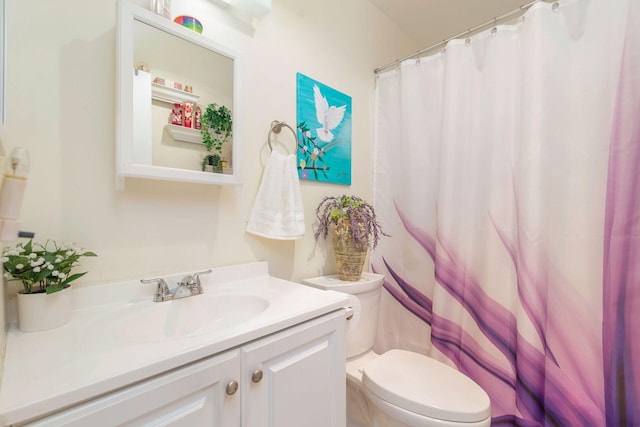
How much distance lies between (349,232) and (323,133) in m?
0.55

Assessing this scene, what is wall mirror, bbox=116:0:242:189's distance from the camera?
0.83m

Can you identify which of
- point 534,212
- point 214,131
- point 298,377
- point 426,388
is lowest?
point 426,388

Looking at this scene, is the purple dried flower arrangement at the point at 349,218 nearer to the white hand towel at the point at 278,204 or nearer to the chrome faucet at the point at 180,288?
the white hand towel at the point at 278,204

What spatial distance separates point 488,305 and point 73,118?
5.63 ft

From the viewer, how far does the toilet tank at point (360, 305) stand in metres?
1.26

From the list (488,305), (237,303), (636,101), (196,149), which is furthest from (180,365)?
(636,101)

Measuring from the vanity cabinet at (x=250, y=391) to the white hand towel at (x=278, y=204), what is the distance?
0.45m

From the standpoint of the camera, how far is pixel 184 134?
3.24 ft

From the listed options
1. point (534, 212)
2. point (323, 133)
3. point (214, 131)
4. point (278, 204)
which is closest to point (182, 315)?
point (278, 204)

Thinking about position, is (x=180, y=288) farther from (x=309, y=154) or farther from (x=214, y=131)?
(x=309, y=154)

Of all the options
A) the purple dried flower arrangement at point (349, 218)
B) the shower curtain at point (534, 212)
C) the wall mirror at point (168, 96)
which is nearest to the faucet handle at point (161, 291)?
the wall mirror at point (168, 96)

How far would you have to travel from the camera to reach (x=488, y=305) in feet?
4.28

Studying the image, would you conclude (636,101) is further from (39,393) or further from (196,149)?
(39,393)

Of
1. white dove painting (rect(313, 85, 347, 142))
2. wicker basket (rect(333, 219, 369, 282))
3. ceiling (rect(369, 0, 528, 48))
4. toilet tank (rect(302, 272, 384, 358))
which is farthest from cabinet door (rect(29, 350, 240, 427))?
ceiling (rect(369, 0, 528, 48))
